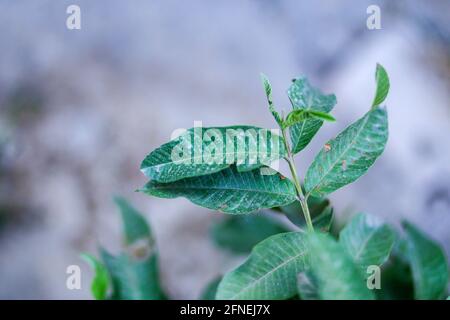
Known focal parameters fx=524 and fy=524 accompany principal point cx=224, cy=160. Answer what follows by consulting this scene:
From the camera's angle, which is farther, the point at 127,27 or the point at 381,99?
the point at 127,27

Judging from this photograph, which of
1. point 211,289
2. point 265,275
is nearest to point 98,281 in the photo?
point 211,289

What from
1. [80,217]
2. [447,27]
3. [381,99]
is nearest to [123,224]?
→ [381,99]

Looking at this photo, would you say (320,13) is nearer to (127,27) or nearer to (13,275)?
(127,27)

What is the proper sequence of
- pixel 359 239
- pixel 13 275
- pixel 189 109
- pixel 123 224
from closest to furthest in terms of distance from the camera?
pixel 359 239 → pixel 123 224 → pixel 13 275 → pixel 189 109

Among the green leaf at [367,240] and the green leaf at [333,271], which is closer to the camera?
the green leaf at [333,271]

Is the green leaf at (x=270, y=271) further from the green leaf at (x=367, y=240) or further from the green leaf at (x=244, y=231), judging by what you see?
the green leaf at (x=244, y=231)

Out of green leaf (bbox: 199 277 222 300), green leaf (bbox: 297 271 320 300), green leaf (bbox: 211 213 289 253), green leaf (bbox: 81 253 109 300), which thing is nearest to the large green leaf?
green leaf (bbox: 297 271 320 300)

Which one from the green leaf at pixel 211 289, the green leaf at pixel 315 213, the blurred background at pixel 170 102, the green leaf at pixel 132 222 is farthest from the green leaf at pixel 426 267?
the blurred background at pixel 170 102
